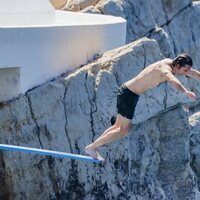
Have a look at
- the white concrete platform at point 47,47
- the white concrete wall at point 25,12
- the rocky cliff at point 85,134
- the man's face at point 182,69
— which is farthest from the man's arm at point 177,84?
the white concrete wall at point 25,12

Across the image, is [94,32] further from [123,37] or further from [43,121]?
[43,121]

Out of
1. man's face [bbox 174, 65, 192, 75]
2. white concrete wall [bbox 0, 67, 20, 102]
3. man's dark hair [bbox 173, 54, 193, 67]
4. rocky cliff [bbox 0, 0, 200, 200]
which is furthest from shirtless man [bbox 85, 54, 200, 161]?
white concrete wall [bbox 0, 67, 20, 102]

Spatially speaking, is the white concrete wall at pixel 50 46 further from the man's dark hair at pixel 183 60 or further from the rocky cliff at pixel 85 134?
the man's dark hair at pixel 183 60

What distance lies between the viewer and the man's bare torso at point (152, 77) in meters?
10.5

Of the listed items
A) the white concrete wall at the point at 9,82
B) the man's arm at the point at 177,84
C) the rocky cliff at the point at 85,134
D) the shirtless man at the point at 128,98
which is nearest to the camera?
the man's arm at the point at 177,84

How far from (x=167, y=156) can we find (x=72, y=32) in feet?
9.63

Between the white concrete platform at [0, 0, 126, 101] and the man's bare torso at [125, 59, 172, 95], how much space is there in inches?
119

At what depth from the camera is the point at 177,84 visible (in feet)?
31.9

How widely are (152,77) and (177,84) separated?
3.64 feet

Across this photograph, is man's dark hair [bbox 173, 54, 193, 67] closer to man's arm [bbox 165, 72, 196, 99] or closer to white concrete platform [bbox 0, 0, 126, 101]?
man's arm [bbox 165, 72, 196, 99]

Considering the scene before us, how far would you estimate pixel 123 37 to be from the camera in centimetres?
1614

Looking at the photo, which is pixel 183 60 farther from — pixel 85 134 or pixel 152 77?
pixel 85 134

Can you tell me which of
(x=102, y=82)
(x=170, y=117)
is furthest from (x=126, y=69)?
(x=170, y=117)

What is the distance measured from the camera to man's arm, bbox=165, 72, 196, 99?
9562 mm
